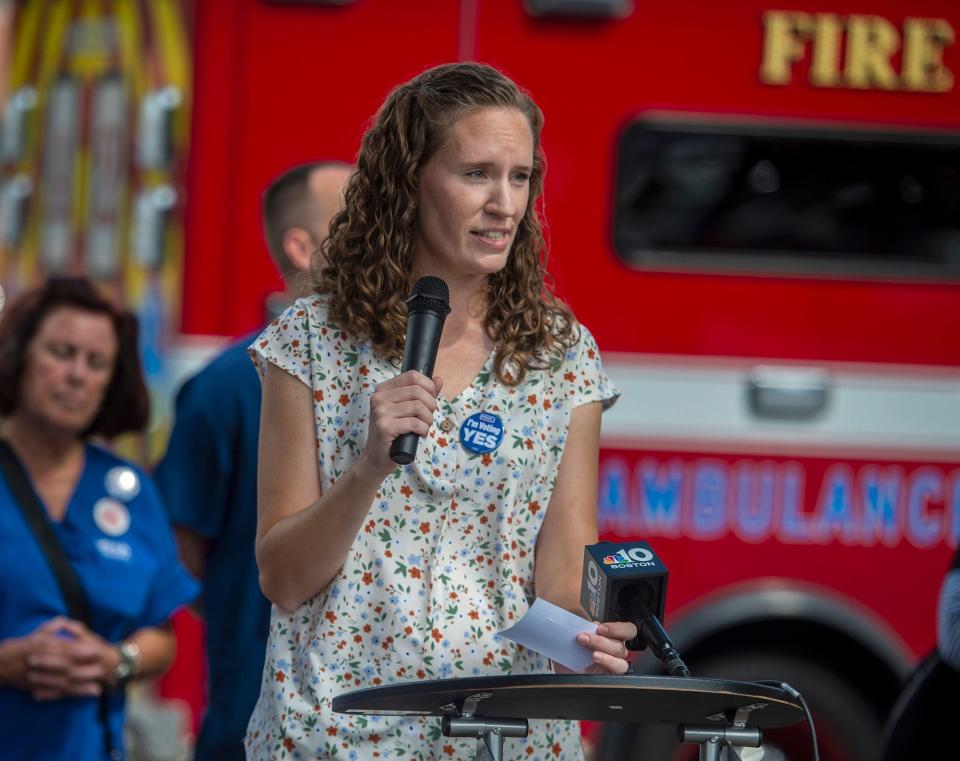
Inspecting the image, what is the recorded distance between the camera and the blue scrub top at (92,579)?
10.7ft

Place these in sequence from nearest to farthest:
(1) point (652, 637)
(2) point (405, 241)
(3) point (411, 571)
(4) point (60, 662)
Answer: (1) point (652, 637) < (3) point (411, 571) < (2) point (405, 241) < (4) point (60, 662)

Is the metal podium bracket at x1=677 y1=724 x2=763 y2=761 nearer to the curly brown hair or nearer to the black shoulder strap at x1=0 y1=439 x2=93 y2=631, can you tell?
the curly brown hair

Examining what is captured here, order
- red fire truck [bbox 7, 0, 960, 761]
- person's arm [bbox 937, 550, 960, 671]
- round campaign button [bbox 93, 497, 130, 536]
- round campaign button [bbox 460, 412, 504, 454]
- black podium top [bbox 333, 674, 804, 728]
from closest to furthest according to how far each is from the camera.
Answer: black podium top [bbox 333, 674, 804, 728] → round campaign button [bbox 460, 412, 504, 454] → person's arm [bbox 937, 550, 960, 671] → round campaign button [bbox 93, 497, 130, 536] → red fire truck [bbox 7, 0, 960, 761]

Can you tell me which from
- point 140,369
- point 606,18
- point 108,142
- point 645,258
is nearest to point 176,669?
point 140,369

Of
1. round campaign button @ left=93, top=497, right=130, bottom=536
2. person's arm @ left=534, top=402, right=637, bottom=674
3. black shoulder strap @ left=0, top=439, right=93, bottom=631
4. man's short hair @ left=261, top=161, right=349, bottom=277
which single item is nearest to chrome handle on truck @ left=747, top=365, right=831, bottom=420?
man's short hair @ left=261, top=161, right=349, bottom=277

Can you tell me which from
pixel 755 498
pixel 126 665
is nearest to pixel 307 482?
pixel 126 665

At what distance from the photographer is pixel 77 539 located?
3.41 metres

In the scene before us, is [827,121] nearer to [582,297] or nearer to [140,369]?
[582,297]

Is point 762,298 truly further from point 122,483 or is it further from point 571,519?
point 571,519

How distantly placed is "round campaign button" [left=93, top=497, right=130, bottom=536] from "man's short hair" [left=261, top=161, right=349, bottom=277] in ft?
2.15

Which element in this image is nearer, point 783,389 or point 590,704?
point 590,704

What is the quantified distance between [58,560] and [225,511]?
0.38m

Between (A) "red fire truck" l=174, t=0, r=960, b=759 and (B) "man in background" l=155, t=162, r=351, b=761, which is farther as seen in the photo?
(A) "red fire truck" l=174, t=0, r=960, b=759

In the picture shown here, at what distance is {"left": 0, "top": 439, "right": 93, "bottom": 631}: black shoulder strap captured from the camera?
3332 millimetres
